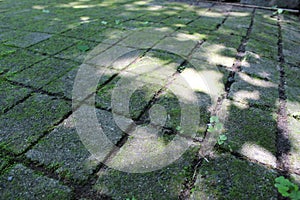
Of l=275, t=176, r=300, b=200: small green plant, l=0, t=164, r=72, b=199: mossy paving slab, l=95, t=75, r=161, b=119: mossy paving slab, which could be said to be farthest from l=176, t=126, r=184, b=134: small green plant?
l=0, t=164, r=72, b=199: mossy paving slab

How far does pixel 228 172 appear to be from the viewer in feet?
3.88

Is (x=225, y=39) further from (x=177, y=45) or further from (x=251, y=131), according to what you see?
(x=251, y=131)

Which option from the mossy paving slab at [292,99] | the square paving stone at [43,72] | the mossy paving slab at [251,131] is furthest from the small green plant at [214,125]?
the square paving stone at [43,72]

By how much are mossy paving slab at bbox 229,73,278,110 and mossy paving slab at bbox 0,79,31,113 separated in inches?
58.9

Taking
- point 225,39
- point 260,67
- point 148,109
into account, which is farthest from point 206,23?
point 148,109

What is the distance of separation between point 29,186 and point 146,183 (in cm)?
52

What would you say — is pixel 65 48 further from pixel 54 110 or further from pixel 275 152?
pixel 275 152

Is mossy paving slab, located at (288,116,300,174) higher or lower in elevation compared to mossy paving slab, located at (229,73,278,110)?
lower

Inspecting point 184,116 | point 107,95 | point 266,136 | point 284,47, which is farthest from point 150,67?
point 284,47

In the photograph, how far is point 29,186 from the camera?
110 cm

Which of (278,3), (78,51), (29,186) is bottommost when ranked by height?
(29,186)

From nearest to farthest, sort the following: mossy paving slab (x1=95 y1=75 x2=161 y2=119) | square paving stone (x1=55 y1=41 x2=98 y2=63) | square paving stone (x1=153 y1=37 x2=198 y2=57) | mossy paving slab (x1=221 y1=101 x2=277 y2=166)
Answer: mossy paving slab (x1=221 y1=101 x2=277 y2=166) < mossy paving slab (x1=95 y1=75 x2=161 y2=119) < square paving stone (x1=55 y1=41 x2=98 y2=63) < square paving stone (x1=153 y1=37 x2=198 y2=57)

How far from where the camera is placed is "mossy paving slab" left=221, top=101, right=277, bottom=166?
1.30 m

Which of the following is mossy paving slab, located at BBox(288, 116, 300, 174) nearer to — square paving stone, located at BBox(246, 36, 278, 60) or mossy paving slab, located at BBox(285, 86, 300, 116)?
mossy paving slab, located at BBox(285, 86, 300, 116)
